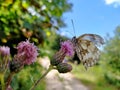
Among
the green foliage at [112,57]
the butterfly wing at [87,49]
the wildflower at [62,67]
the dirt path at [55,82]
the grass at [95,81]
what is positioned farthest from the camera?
the green foliage at [112,57]

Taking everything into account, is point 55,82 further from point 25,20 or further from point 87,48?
point 87,48

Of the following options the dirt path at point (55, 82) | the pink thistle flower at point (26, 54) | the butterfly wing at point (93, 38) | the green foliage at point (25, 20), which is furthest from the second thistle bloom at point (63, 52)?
the dirt path at point (55, 82)

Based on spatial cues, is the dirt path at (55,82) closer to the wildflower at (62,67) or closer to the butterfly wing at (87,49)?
the butterfly wing at (87,49)

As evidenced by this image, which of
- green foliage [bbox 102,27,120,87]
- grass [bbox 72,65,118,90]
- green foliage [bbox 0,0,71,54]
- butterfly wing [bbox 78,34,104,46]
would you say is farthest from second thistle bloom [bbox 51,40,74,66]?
green foliage [bbox 102,27,120,87]

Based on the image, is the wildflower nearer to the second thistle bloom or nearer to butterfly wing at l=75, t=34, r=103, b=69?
the second thistle bloom

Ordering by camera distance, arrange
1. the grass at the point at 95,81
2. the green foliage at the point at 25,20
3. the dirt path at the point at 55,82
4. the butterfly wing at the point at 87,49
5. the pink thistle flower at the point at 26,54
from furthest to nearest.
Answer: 1. the grass at the point at 95,81
2. the dirt path at the point at 55,82
3. the green foliage at the point at 25,20
4. the butterfly wing at the point at 87,49
5. the pink thistle flower at the point at 26,54

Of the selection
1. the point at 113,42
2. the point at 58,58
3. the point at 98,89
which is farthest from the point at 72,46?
the point at 113,42
